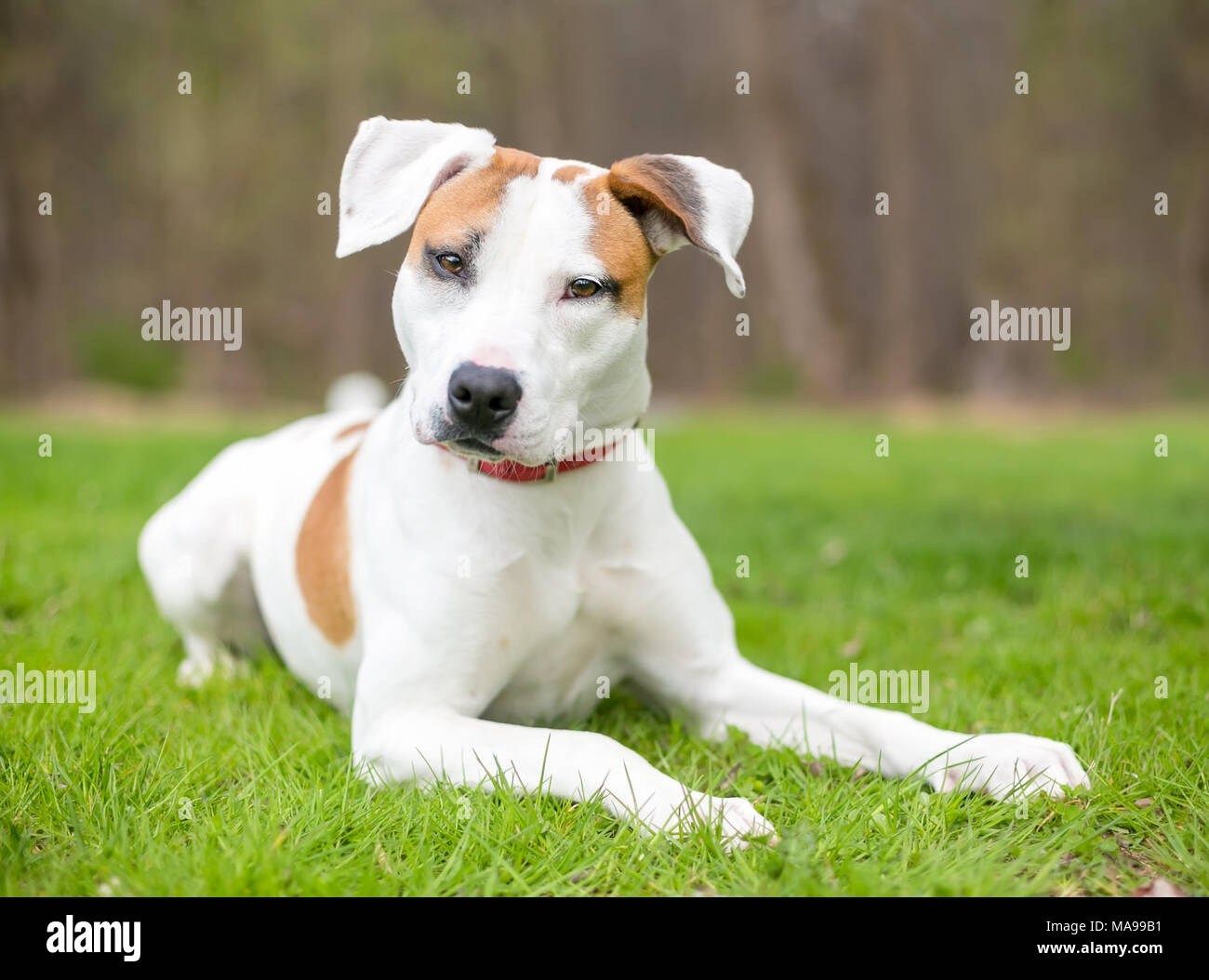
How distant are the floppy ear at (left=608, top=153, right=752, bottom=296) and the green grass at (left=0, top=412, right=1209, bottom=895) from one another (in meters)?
1.40

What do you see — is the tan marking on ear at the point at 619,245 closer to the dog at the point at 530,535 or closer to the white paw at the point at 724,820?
the dog at the point at 530,535

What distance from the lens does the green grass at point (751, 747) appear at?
2.32 meters

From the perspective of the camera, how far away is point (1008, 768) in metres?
2.77

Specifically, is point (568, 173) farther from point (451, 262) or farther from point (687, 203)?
point (451, 262)

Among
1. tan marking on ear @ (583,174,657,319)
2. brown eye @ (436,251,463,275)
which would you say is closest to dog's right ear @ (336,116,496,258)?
brown eye @ (436,251,463,275)

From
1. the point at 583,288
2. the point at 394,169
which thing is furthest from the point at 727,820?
the point at 394,169

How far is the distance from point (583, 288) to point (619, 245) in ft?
0.66

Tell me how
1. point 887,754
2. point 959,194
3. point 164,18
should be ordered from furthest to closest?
1. point 959,194
2. point 164,18
3. point 887,754

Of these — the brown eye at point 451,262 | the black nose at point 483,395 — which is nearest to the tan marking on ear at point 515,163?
the brown eye at point 451,262
